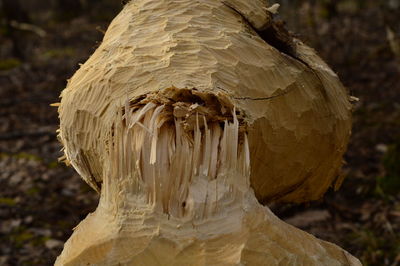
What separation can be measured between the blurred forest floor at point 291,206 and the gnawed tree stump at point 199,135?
576 millimetres

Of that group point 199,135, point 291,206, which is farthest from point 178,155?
point 291,206

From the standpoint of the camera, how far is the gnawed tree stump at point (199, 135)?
149cm

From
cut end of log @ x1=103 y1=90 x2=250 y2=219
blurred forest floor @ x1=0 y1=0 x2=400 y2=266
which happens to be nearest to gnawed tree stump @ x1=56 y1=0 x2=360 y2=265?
cut end of log @ x1=103 y1=90 x2=250 y2=219

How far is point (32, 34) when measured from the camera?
34.8ft

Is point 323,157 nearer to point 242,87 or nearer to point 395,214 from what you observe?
point 242,87

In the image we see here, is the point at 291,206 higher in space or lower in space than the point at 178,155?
lower

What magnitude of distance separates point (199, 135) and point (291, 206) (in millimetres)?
2177

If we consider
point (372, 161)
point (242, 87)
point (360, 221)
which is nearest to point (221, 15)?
point (242, 87)

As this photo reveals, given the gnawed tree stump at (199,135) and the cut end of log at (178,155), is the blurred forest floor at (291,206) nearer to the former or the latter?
the gnawed tree stump at (199,135)

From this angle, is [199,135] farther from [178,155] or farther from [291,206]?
[291,206]

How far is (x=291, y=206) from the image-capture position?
3.58 meters

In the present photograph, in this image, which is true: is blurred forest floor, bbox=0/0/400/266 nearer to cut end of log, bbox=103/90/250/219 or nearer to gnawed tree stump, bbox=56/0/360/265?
gnawed tree stump, bbox=56/0/360/265

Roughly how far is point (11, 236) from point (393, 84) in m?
4.18


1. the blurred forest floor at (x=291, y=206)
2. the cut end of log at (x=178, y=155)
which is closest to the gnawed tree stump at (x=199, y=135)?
the cut end of log at (x=178, y=155)
